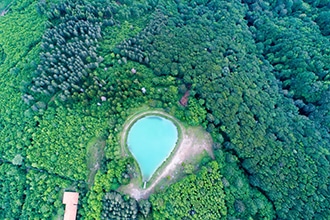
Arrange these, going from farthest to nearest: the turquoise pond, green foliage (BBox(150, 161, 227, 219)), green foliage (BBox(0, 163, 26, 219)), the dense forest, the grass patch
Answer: the grass patch → the turquoise pond → green foliage (BBox(0, 163, 26, 219)) → the dense forest → green foliage (BBox(150, 161, 227, 219))

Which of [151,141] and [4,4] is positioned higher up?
[4,4]

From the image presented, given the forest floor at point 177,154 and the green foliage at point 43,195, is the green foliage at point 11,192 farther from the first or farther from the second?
the forest floor at point 177,154

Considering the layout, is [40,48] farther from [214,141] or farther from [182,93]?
[214,141]

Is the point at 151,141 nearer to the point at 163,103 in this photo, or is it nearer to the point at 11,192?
the point at 163,103

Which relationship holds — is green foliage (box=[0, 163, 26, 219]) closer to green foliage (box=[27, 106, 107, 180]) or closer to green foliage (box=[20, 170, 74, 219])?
green foliage (box=[20, 170, 74, 219])

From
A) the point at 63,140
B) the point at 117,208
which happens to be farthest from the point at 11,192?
the point at 117,208

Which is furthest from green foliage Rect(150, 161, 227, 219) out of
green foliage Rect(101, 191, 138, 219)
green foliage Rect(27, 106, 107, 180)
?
green foliage Rect(27, 106, 107, 180)
